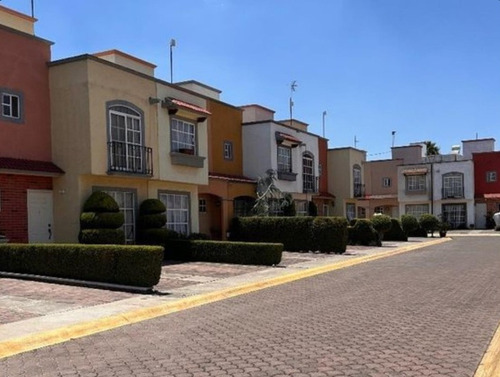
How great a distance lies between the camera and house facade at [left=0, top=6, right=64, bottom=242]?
57.8ft

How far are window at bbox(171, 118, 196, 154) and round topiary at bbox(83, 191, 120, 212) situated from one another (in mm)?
5268

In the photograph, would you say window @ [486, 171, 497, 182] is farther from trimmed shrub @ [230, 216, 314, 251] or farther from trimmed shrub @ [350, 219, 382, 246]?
trimmed shrub @ [230, 216, 314, 251]

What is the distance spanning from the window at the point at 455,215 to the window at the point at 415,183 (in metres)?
3.13

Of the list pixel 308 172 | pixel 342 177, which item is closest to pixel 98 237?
pixel 308 172

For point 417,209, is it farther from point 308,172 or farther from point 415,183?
point 308,172

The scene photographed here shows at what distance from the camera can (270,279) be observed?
1529 cm

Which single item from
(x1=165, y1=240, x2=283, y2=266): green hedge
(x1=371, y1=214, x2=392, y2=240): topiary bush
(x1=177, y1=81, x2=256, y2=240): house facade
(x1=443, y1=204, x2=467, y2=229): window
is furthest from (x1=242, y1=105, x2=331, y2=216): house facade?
(x1=443, y1=204, x2=467, y2=229): window

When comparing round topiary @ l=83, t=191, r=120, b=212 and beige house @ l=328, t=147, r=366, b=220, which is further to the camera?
beige house @ l=328, t=147, r=366, b=220

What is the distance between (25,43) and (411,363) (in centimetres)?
1686

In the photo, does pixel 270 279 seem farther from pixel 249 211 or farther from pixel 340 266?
pixel 249 211

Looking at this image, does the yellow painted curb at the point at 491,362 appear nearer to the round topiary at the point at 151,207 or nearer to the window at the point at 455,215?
the round topiary at the point at 151,207

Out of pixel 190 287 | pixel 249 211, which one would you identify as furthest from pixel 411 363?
pixel 249 211

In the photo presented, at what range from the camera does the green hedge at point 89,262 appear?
13.1 meters

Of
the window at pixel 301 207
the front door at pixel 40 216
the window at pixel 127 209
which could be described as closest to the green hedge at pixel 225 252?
the window at pixel 127 209
